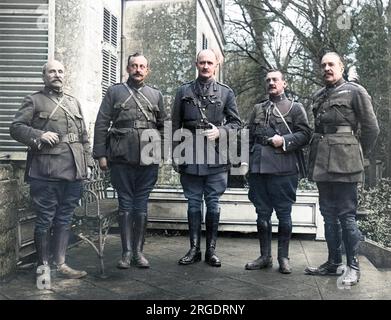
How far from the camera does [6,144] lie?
4.68 metres

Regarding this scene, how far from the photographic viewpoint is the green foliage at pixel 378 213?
16.9ft

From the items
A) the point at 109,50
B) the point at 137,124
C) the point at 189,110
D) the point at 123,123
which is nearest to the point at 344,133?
the point at 189,110

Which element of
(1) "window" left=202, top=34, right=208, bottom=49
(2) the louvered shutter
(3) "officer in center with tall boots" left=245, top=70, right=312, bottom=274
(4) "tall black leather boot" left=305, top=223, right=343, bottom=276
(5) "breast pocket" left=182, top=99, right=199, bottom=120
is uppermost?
(1) "window" left=202, top=34, right=208, bottom=49

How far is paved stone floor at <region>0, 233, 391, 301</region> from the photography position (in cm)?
311

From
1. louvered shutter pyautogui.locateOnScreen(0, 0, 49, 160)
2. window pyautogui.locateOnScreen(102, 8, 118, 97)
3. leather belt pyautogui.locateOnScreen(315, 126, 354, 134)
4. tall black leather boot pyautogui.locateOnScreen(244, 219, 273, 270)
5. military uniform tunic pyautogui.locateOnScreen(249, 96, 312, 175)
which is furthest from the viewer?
window pyautogui.locateOnScreen(102, 8, 118, 97)

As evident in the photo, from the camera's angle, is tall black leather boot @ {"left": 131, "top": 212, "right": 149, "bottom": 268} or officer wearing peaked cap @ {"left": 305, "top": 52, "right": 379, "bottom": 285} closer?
officer wearing peaked cap @ {"left": 305, "top": 52, "right": 379, "bottom": 285}

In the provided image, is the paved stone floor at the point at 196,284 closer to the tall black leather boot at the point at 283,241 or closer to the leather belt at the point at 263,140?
the tall black leather boot at the point at 283,241

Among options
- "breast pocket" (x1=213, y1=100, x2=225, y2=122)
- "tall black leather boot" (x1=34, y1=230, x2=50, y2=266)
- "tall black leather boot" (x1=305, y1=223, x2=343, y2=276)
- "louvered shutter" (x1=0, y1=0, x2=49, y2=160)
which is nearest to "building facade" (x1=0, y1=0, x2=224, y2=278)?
"louvered shutter" (x1=0, y1=0, x2=49, y2=160)

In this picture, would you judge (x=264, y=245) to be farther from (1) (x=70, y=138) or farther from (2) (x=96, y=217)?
(1) (x=70, y=138)

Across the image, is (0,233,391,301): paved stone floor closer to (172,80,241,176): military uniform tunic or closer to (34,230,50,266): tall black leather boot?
(34,230,50,266): tall black leather boot

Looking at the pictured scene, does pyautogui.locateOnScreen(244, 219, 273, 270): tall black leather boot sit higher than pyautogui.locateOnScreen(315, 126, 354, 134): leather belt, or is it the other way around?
pyautogui.locateOnScreen(315, 126, 354, 134): leather belt

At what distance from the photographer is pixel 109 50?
5.95 m

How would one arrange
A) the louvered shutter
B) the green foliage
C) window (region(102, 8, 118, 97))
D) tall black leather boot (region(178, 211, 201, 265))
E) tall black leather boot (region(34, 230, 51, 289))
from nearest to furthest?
tall black leather boot (region(34, 230, 51, 289)) < tall black leather boot (region(178, 211, 201, 265)) < the louvered shutter < the green foliage < window (region(102, 8, 118, 97))
